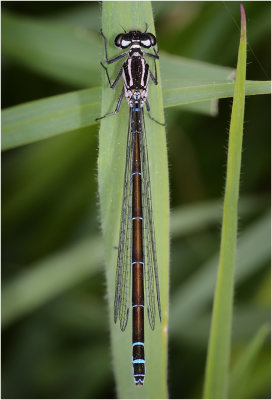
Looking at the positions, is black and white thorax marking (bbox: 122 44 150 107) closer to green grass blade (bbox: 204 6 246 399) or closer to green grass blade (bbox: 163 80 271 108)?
green grass blade (bbox: 163 80 271 108)

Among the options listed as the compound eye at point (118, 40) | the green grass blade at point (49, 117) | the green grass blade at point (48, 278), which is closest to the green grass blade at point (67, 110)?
the green grass blade at point (49, 117)

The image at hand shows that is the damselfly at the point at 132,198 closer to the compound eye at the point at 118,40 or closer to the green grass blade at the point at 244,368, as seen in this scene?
the compound eye at the point at 118,40

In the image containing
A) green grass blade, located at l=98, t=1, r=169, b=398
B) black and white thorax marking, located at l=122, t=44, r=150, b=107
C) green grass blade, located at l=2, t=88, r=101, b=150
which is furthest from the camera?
green grass blade, located at l=2, t=88, r=101, b=150

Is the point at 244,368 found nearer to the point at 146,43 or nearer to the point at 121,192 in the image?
the point at 121,192

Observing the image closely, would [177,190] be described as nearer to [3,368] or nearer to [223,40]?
[223,40]

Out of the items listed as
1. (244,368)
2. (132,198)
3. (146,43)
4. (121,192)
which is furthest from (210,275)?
(146,43)

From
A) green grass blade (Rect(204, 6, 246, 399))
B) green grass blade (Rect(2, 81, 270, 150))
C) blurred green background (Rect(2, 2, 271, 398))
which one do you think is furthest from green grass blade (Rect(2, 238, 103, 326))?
green grass blade (Rect(204, 6, 246, 399))

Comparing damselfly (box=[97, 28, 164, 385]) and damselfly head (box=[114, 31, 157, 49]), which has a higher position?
damselfly head (box=[114, 31, 157, 49])
